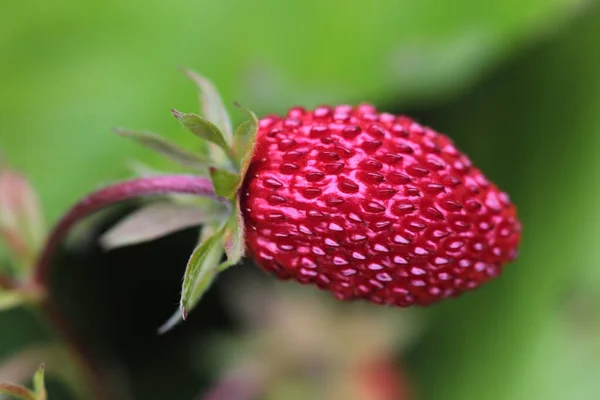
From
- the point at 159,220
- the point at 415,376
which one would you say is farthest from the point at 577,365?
the point at 159,220

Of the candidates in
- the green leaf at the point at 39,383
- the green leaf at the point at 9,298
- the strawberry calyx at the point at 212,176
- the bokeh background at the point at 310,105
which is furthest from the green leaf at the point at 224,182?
the bokeh background at the point at 310,105

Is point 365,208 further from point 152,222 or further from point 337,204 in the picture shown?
point 152,222

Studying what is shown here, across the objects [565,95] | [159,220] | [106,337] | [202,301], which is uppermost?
[565,95]

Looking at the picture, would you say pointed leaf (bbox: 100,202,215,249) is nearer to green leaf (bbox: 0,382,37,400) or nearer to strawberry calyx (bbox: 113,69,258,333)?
strawberry calyx (bbox: 113,69,258,333)

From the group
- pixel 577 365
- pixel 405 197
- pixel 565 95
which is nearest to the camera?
pixel 405 197

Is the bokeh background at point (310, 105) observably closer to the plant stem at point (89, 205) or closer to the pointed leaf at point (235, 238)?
the plant stem at point (89, 205)

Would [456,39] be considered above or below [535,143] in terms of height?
above

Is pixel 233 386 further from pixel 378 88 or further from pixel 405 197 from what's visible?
pixel 405 197

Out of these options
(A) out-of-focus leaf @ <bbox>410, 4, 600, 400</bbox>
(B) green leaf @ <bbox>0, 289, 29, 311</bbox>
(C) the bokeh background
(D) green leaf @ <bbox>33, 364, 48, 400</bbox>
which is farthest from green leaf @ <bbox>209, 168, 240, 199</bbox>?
(A) out-of-focus leaf @ <bbox>410, 4, 600, 400</bbox>
